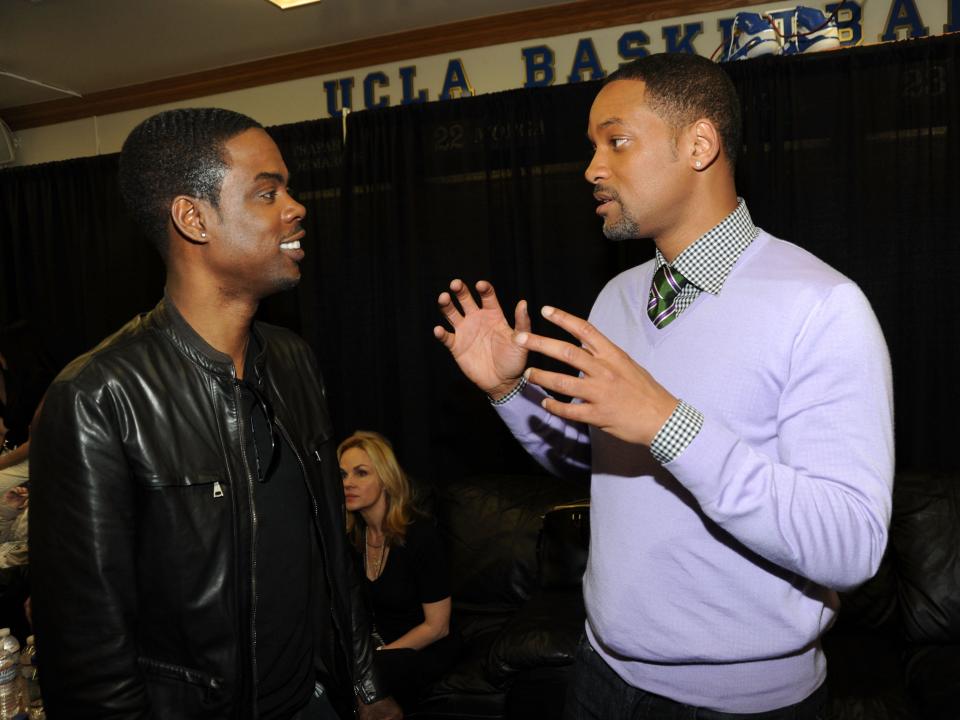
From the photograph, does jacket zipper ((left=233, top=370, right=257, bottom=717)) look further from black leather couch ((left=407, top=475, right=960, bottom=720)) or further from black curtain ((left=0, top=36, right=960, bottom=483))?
black curtain ((left=0, top=36, right=960, bottom=483))

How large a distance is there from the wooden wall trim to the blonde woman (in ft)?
7.15

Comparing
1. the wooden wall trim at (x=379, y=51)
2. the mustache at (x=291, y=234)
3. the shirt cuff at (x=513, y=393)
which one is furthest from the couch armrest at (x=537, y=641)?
the wooden wall trim at (x=379, y=51)

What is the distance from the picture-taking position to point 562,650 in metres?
2.73

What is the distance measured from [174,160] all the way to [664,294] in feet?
3.22

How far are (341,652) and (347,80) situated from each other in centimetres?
350

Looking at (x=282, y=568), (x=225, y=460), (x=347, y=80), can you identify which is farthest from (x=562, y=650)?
(x=347, y=80)

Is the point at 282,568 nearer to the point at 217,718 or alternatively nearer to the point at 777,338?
the point at 217,718

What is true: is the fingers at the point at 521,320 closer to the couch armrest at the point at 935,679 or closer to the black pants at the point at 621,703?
the black pants at the point at 621,703

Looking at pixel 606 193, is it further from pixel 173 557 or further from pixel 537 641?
pixel 537 641

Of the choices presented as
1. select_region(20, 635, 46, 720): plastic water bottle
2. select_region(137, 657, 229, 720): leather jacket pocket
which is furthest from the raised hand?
select_region(20, 635, 46, 720): plastic water bottle

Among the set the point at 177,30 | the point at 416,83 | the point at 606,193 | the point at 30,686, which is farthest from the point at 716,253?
the point at 177,30

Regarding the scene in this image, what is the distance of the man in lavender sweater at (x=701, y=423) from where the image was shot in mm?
1106

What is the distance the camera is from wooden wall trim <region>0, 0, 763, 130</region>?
374cm

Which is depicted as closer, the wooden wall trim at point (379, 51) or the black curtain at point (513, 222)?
the black curtain at point (513, 222)
